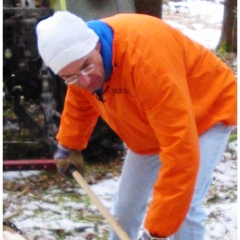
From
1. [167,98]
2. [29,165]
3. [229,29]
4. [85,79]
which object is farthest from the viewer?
[229,29]

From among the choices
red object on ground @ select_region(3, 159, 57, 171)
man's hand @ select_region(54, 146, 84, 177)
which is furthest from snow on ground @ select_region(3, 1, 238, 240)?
man's hand @ select_region(54, 146, 84, 177)

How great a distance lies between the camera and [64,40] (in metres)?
2.39

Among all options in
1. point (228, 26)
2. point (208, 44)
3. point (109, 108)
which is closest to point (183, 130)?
point (109, 108)

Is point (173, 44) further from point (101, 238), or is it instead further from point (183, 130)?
point (101, 238)

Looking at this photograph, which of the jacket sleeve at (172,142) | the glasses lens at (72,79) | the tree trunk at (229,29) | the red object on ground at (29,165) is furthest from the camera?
the tree trunk at (229,29)

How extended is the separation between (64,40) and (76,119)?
2.45ft

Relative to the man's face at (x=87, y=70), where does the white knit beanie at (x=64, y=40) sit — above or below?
above

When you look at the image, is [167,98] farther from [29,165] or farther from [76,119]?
[29,165]

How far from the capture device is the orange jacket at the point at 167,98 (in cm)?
228

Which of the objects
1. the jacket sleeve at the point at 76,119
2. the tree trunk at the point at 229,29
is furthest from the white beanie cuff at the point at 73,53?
the tree trunk at the point at 229,29

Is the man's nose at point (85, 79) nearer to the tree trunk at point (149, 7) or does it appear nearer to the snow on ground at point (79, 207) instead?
the snow on ground at point (79, 207)

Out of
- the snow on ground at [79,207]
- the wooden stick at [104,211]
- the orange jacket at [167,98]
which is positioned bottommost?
the snow on ground at [79,207]

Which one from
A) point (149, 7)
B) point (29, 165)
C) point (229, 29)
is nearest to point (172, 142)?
point (29, 165)

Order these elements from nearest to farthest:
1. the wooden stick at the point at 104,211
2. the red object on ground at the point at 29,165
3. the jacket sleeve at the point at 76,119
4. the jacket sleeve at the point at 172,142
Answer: the jacket sleeve at the point at 172,142, the wooden stick at the point at 104,211, the jacket sleeve at the point at 76,119, the red object on ground at the point at 29,165
